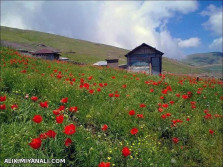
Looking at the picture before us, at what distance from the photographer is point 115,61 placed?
6028 cm

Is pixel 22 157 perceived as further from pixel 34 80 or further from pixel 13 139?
pixel 34 80

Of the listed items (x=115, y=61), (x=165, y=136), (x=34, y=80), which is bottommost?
(x=165, y=136)

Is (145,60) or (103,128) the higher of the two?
(145,60)

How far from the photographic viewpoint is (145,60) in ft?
97.7

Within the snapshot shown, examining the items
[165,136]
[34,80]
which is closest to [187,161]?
[165,136]

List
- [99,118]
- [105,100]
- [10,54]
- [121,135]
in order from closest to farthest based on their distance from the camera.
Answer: [121,135], [99,118], [105,100], [10,54]

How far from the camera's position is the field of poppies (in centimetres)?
357

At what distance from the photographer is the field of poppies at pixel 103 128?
3572 millimetres

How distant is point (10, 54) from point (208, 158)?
13103mm

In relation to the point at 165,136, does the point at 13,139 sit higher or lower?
higher

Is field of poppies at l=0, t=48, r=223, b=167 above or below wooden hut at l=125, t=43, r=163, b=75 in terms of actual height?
below

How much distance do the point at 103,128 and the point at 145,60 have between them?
26.6 meters

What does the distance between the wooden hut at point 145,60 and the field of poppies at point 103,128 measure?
20632 mm

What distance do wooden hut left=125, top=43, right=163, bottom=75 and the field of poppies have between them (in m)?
20.6
